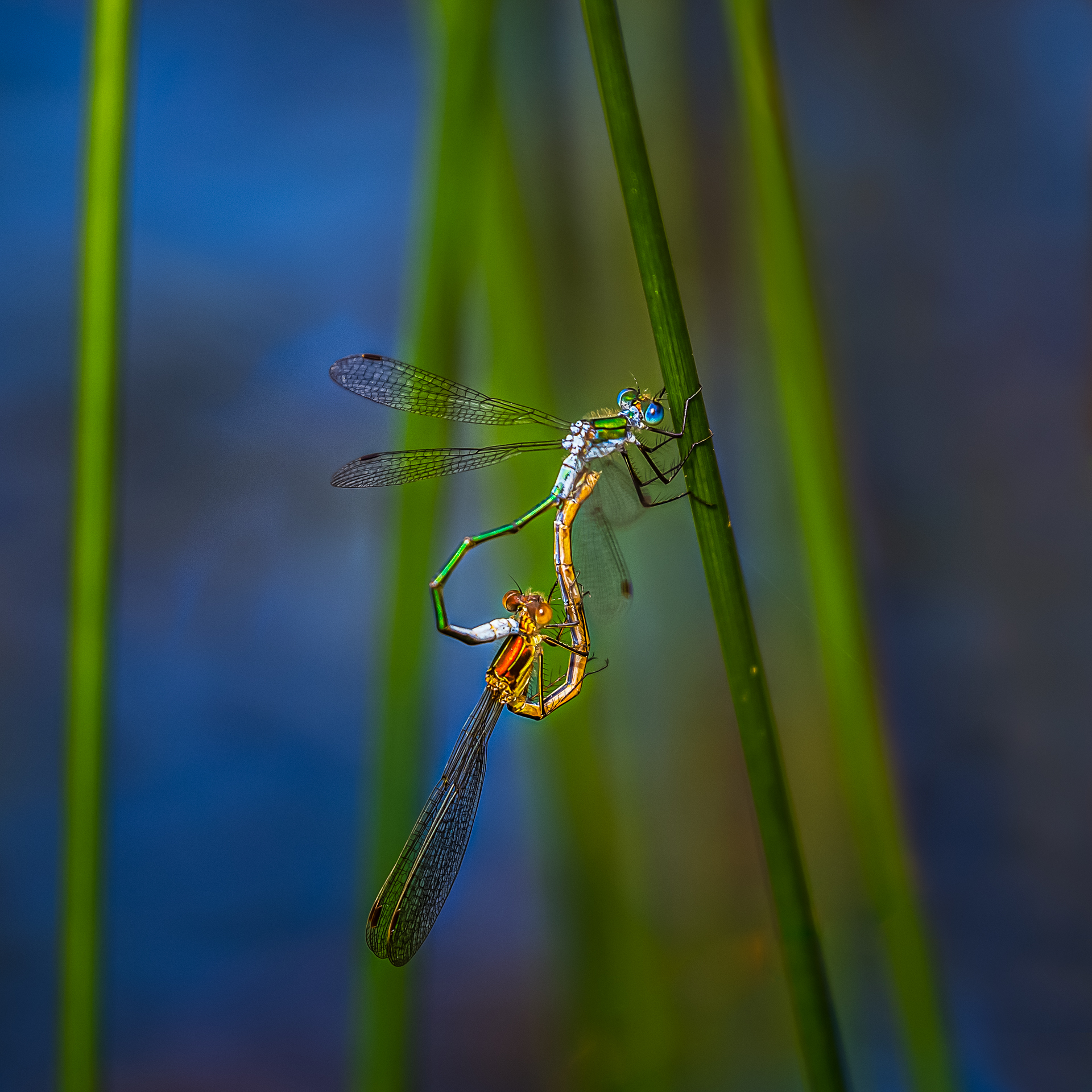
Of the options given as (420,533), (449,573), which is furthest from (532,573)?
(449,573)

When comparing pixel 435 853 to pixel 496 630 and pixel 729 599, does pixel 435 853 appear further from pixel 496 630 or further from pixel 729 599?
pixel 729 599

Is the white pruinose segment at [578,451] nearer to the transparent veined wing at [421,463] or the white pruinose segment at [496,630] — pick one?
the transparent veined wing at [421,463]

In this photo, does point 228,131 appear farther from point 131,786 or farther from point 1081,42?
point 1081,42

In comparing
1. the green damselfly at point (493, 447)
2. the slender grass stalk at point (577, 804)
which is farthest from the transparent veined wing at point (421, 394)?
the slender grass stalk at point (577, 804)

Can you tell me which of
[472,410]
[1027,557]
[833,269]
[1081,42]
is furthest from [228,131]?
[1027,557]

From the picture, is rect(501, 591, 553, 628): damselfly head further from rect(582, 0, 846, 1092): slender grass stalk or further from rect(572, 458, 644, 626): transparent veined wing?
rect(582, 0, 846, 1092): slender grass stalk

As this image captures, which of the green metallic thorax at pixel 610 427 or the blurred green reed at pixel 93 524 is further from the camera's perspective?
the blurred green reed at pixel 93 524

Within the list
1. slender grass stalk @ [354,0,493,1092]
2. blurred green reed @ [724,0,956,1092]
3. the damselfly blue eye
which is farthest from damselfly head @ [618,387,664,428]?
blurred green reed @ [724,0,956,1092]
